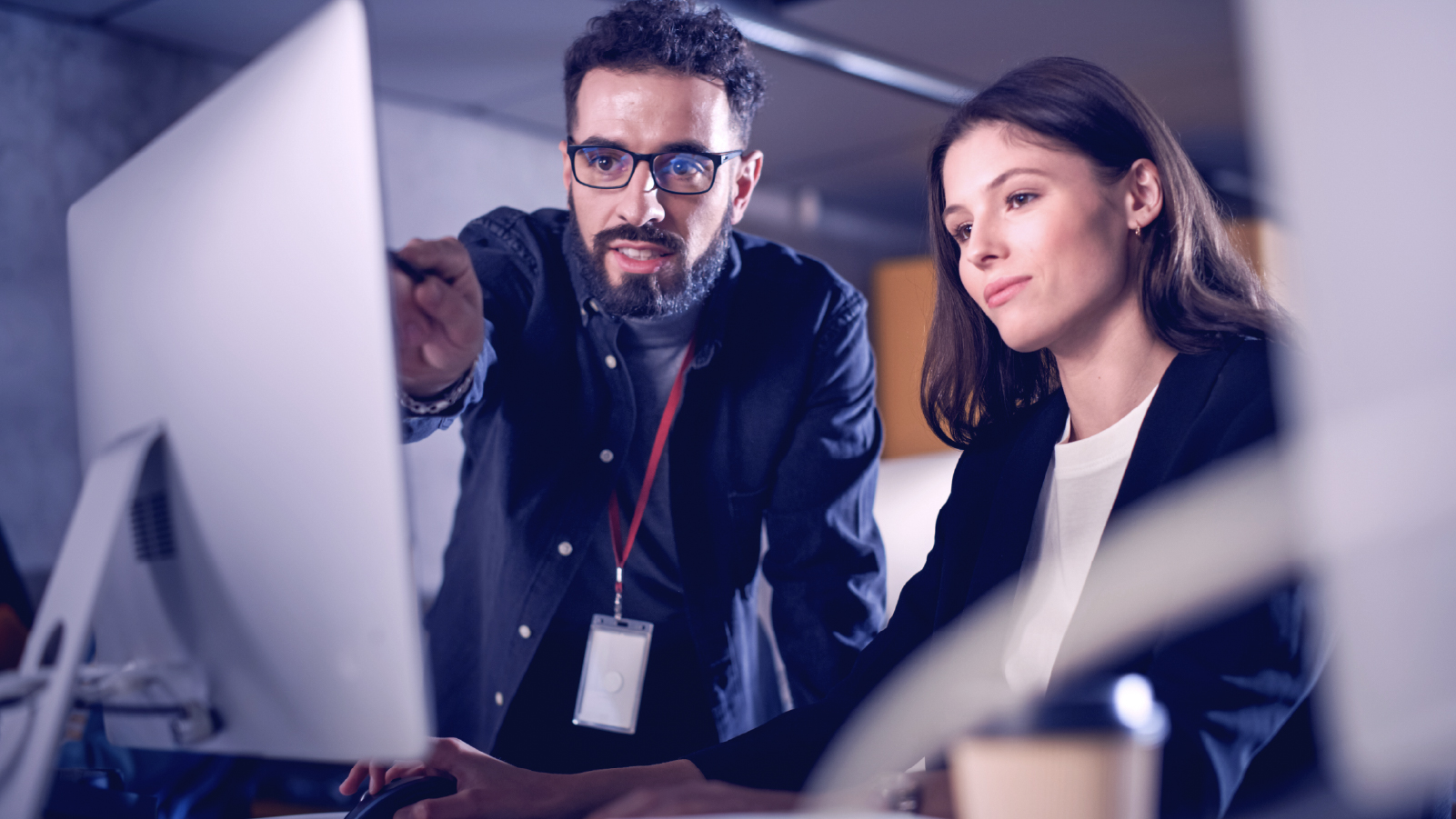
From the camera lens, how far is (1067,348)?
48.9 inches

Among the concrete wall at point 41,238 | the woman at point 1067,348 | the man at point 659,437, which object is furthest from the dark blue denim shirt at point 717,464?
the concrete wall at point 41,238

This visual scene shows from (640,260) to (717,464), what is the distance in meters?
0.35

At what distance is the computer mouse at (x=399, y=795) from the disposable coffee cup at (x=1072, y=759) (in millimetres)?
592

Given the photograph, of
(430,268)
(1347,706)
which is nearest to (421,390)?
(430,268)

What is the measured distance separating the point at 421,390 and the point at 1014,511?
706 mm

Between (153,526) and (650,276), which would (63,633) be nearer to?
(153,526)

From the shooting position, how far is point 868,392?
5.80 feet

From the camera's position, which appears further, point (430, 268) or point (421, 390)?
point (421, 390)

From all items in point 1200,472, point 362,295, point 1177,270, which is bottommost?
point 1200,472

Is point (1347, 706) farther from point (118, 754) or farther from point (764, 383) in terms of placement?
point (118, 754)

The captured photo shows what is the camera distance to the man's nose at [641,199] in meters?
1.51

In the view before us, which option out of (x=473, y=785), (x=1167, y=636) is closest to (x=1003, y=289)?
(x=1167, y=636)

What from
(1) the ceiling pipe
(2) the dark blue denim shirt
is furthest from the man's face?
(1) the ceiling pipe

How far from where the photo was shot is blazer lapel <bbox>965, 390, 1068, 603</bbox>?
1221 millimetres
